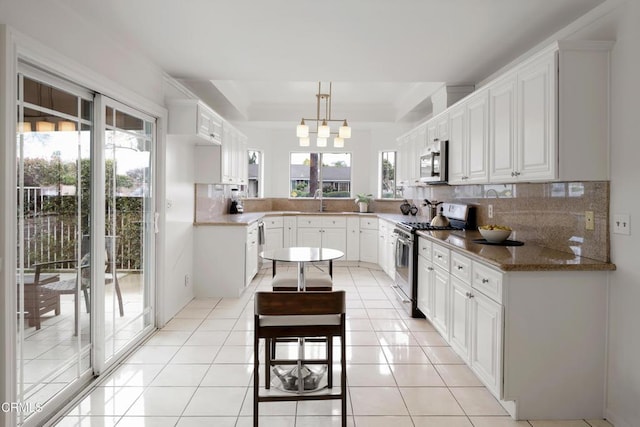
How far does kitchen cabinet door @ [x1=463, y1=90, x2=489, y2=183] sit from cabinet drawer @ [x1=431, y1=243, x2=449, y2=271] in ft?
2.18

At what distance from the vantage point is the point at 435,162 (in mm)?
4324

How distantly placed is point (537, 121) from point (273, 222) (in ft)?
15.7

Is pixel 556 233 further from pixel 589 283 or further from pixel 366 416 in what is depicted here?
pixel 366 416

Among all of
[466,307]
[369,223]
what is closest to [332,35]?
[466,307]

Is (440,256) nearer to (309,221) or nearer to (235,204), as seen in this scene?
(309,221)

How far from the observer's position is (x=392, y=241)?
5.50m

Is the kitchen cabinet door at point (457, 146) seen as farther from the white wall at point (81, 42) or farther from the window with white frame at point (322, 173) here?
the window with white frame at point (322, 173)

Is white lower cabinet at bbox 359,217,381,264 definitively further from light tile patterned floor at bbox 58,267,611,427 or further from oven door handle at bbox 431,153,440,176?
light tile patterned floor at bbox 58,267,611,427

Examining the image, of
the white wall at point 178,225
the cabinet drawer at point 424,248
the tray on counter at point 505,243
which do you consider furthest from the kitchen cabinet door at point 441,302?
the white wall at point 178,225

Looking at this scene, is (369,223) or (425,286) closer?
(425,286)

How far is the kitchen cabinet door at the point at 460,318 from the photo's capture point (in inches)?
111

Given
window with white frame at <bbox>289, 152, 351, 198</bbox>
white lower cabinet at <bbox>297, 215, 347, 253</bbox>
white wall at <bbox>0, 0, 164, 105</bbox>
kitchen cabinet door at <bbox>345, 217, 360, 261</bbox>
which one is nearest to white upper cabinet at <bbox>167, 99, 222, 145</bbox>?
white wall at <bbox>0, 0, 164, 105</bbox>

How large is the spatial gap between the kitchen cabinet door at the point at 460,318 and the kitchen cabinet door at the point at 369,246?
3.54 meters

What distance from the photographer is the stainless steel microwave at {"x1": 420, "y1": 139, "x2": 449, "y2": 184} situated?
4176mm
